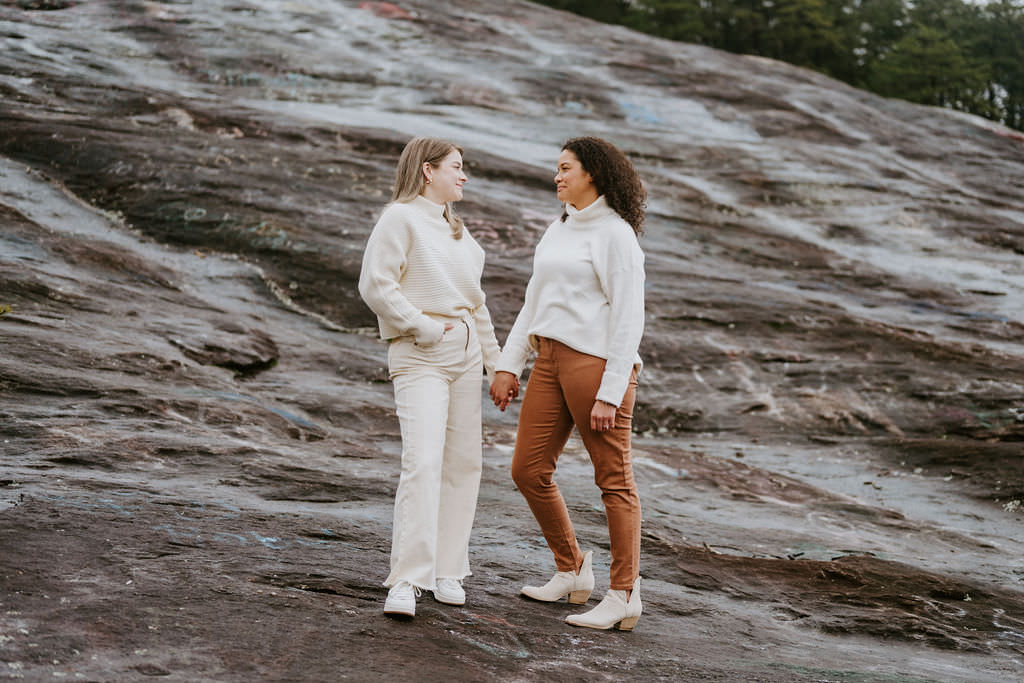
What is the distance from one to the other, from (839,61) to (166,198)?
35914mm

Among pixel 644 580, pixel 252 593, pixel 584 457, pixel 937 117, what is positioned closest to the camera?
pixel 252 593

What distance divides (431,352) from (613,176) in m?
1.18

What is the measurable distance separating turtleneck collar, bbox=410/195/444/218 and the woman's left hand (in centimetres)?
A: 115

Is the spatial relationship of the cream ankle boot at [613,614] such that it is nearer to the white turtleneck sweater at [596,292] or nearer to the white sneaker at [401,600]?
the white sneaker at [401,600]

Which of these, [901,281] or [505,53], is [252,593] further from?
[505,53]

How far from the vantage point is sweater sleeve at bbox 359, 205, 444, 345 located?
186 inches

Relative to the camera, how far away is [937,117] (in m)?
28.6

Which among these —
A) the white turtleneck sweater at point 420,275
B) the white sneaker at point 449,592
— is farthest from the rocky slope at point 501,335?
the white turtleneck sweater at point 420,275

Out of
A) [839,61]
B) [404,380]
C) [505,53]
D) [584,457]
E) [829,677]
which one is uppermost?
[839,61]

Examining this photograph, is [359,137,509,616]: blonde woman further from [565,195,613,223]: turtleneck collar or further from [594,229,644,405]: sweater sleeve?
[594,229,644,405]: sweater sleeve

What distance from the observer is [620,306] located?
483 centimetres

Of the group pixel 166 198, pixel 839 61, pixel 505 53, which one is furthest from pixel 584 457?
pixel 839 61

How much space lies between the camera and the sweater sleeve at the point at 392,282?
472cm

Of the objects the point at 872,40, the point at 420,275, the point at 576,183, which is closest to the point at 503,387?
the point at 420,275
